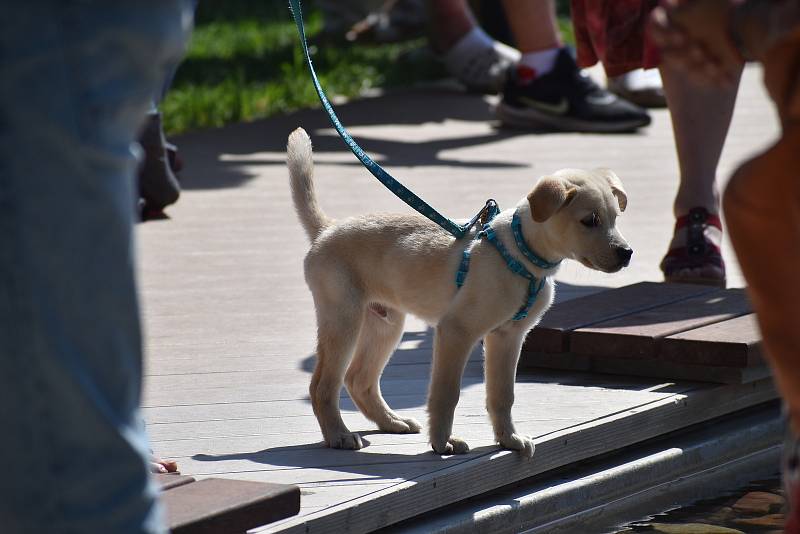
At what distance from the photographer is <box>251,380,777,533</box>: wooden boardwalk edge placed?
8.79ft

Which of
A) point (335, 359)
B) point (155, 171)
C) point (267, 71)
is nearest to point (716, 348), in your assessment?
point (335, 359)

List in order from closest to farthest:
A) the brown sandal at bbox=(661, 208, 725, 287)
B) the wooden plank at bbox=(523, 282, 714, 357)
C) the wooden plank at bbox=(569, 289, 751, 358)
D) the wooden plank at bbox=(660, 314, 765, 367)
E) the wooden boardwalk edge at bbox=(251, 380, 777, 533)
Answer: the wooden boardwalk edge at bbox=(251, 380, 777, 533) → the wooden plank at bbox=(660, 314, 765, 367) → the wooden plank at bbox=(569, 289, 751, 358) → the wooden plank at bbox=(523, 282, 714, 357) → the brown sandal at bbox=(661, 208, 725, 287)

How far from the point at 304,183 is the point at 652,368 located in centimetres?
113

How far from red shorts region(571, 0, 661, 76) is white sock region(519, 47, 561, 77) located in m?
2.23

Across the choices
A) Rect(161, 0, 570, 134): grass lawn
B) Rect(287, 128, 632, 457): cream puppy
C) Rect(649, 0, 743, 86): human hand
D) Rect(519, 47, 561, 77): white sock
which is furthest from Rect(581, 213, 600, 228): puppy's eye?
Rect(161, 0, 570, 134): grass lawn

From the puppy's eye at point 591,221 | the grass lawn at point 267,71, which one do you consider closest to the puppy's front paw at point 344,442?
the puppy's eye at point 591,221

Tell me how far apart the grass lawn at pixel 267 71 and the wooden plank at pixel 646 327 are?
16.3 ft

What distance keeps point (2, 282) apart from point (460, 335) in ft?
5.63

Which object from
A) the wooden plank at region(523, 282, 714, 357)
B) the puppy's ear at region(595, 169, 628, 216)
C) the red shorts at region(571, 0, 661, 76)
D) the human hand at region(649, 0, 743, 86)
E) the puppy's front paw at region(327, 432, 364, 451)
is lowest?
the puppy's front paw at region(327, 432, 364, 451)

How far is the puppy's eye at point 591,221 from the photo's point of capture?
10.4ft

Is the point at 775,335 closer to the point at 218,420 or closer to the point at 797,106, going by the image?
the point at 797,106

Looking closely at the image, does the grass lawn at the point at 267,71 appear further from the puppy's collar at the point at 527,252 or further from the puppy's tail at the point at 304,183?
the puppy's collar at the point at 527,252

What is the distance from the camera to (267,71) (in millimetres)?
10828

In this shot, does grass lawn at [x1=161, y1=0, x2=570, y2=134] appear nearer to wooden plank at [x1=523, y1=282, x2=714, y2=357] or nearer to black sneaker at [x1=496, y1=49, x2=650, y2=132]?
black sneaker at [x1=496, y1=49, x2=650, y2=132]
